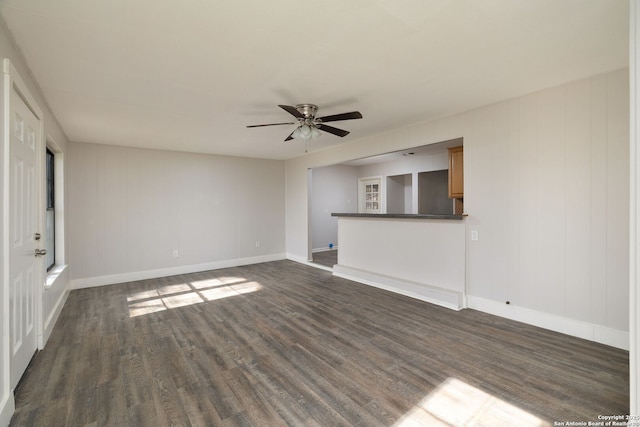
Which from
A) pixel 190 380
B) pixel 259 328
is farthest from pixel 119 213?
pixel 190 380

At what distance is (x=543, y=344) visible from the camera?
2.75m

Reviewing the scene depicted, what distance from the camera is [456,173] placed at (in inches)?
169

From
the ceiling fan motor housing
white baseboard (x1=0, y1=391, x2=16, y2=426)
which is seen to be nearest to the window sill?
white baseboard (x1=0, y1=391, x2=16, y2=426)

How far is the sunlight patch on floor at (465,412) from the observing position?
5.91 ft

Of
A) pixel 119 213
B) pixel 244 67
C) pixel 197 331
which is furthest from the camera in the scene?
pixel 119 213

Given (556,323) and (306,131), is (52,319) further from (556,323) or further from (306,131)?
(556,323)

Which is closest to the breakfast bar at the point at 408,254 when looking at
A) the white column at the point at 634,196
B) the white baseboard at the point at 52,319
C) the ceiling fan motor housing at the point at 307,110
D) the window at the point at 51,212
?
the ceiling fan motor housing at the point at 307,110

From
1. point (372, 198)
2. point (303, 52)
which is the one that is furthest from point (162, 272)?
point (372, 198)

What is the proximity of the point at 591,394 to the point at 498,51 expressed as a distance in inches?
98.8

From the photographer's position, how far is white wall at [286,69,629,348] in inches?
105

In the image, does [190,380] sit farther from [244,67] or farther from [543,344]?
[543,344]

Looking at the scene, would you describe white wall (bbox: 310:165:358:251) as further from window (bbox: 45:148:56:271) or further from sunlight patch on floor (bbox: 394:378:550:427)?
sunlight patch on floor (bbox: 394:378:550:427)

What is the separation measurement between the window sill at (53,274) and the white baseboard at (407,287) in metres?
4.00

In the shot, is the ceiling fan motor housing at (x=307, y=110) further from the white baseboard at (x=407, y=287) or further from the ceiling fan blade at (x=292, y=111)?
the white baseboard at (x=407, y=287)
